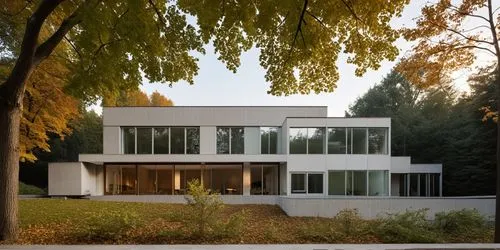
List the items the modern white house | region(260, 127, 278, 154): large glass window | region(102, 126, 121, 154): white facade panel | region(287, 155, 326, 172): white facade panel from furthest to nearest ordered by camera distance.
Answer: region(260, 127, 278, 154): large glass window
region(102, 126, 121, 154): white facade panel
the modern white house
region(287, 155, 326, 172): white facade panel

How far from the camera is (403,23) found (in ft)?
43.3

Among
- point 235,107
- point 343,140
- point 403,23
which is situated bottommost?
point 343,140

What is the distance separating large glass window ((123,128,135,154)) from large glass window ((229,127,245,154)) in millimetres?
7637

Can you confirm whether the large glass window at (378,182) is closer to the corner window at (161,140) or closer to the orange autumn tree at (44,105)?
the corner window at (161,140)

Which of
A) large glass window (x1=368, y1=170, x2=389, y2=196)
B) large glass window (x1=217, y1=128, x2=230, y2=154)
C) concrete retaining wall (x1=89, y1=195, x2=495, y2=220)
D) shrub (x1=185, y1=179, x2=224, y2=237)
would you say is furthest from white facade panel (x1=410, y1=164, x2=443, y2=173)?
shrub (x1=185, y1=179, x2=224, y2=237)

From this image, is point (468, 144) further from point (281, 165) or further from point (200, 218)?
point (200, 218)

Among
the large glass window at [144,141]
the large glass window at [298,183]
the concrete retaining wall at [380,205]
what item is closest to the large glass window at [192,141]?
the large glass window at [144,141]

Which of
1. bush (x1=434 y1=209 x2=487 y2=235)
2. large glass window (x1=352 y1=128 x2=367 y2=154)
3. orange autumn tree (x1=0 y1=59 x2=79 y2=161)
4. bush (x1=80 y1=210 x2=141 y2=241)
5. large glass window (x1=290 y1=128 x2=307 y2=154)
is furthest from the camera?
large glass window (x1=290 y1=128 x2=307 y2=154)

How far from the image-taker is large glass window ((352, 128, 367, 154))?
27.3 m

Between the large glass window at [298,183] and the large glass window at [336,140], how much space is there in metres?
2.59

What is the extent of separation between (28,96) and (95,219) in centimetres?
1410

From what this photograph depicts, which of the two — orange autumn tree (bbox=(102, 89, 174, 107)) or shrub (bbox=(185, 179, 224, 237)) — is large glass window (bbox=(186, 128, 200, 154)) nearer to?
orange autumn tree (bbox=(102, 89, 174, 107))

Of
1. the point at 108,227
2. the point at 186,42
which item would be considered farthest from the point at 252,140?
the point at 108,227

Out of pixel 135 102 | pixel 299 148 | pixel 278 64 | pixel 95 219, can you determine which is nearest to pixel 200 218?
pixel 95 219
